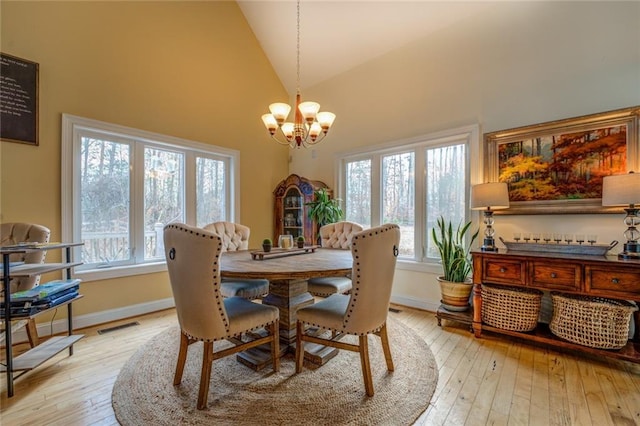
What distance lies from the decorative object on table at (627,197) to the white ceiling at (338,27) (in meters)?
2.23

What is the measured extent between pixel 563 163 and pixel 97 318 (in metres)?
4.82

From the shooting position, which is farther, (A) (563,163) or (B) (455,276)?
(B) (455,276)

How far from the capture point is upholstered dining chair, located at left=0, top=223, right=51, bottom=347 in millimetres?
2223

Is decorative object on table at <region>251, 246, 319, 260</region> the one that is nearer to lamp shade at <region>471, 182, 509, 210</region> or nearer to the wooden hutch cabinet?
the wooden hutch cabinet

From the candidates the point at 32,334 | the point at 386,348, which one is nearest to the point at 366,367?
the point at 386,348

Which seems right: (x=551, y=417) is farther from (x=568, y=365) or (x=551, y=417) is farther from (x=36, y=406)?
(x=36, y=406)

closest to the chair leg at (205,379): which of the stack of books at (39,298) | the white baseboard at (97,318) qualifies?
the stack of books at (39,298)

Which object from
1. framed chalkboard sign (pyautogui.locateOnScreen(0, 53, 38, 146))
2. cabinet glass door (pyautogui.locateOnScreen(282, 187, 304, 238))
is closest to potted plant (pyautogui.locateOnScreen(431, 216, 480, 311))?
cabinet glass door (pyautogui.locateOnScreen(282, 187, 304, 238))

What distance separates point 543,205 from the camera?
2.69m

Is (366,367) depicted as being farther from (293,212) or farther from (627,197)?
(293,212)

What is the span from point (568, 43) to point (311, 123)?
2497 mm

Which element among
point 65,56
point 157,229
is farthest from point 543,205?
point 65,56

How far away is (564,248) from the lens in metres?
2.43

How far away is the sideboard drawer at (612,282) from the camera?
1978mm
